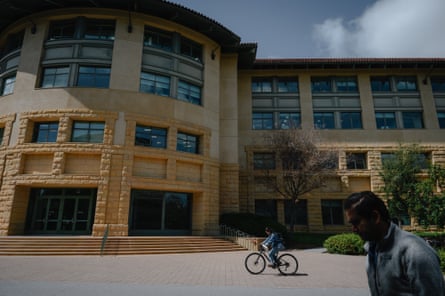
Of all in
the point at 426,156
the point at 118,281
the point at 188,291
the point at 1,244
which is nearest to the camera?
the point at 188,291

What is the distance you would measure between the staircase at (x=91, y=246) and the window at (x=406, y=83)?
1075 inches

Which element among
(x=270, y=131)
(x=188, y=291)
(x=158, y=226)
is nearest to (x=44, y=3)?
(x=158, y=226)

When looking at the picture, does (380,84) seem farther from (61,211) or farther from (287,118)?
(61,211)

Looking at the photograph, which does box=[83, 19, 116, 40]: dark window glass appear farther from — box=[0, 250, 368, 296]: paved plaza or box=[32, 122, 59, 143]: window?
box=[0, 250, 368, 296]: paved plaza

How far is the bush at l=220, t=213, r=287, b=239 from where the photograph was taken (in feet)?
65.9

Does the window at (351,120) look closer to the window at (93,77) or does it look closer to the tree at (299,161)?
the tree at (299,161)

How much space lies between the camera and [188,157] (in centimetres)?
2169

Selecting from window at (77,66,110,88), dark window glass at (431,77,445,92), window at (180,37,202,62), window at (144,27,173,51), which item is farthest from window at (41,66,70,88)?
dark window glass at (431,77,445,92)

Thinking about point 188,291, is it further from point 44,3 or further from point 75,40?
point 44,3

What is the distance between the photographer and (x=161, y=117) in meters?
21.4

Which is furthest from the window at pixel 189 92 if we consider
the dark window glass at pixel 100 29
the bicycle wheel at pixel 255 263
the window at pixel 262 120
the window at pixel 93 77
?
the bicycle wheel at pixel 255 263

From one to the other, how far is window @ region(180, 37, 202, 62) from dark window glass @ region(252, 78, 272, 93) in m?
8.17

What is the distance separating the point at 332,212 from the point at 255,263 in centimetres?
1978

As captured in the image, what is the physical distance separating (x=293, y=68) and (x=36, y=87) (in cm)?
2559
